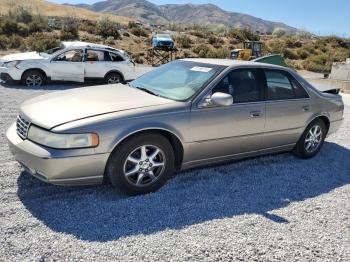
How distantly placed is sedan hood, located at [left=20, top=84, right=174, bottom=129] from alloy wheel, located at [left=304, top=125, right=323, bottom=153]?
2632 mm

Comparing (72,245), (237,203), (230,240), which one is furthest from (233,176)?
(72,245)

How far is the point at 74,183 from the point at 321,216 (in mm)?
2663

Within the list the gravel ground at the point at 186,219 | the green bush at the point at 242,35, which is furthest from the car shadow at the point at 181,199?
the green bush at the point at 242,35

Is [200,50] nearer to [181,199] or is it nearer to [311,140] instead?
[311,140]

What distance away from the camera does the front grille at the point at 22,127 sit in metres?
4.13

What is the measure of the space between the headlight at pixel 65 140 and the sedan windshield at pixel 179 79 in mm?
1224

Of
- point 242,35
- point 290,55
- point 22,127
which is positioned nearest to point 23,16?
point 242,35

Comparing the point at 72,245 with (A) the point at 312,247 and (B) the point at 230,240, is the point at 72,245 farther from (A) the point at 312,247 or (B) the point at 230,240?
(A) the point at 312,247

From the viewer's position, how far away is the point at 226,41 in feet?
134

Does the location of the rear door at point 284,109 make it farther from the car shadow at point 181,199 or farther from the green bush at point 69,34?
the green bush at point 69,34

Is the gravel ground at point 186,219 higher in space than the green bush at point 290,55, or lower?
lower

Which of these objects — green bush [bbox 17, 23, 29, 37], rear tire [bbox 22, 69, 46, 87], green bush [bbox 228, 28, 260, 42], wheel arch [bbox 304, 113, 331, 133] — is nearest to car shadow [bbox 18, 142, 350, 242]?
wheel arch [bbox 304, 113, 331, 133]

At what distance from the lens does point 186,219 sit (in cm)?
394

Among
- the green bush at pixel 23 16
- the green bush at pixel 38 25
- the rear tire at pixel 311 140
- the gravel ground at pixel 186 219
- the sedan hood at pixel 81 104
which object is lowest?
the gravel ground at pixel 186 219
